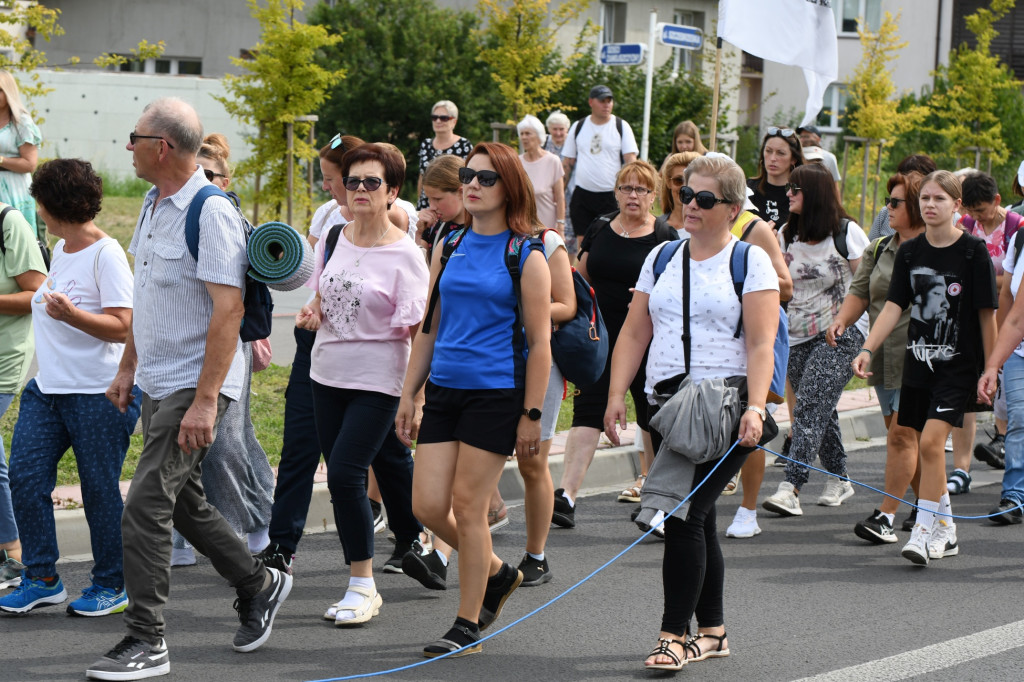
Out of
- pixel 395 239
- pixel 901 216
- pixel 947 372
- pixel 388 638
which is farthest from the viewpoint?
pixel 901 216

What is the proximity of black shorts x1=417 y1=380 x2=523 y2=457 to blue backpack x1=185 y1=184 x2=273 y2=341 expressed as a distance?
0.70 m

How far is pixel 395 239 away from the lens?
5.69 metres

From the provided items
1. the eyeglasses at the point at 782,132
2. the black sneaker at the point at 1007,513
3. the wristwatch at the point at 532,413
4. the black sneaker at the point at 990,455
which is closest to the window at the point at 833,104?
the black sneaker at the point at 990,455

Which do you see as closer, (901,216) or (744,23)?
(901,216)

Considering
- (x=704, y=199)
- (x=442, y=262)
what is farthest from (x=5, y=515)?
(x=704, y=199)

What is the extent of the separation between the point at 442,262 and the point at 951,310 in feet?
9.48

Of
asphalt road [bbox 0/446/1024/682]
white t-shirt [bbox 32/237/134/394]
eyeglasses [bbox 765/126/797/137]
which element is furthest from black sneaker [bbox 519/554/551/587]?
eyeglasses [bbox 765/126/797/137]

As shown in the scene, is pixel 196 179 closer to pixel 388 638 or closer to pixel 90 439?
pixel 90 439

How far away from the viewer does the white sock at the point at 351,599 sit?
545 cm

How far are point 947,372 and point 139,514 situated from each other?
13.3ft

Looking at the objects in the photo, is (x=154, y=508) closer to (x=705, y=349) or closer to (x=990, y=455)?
(x=705, y=349)

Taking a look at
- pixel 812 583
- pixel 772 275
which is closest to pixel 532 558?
pixel 812 583

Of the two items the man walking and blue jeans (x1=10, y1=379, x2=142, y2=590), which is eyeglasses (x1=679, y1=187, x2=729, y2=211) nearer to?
blue jeans (x1=10, y1=379, x2=142, y2=590)

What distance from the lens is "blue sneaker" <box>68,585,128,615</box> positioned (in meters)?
5.42
